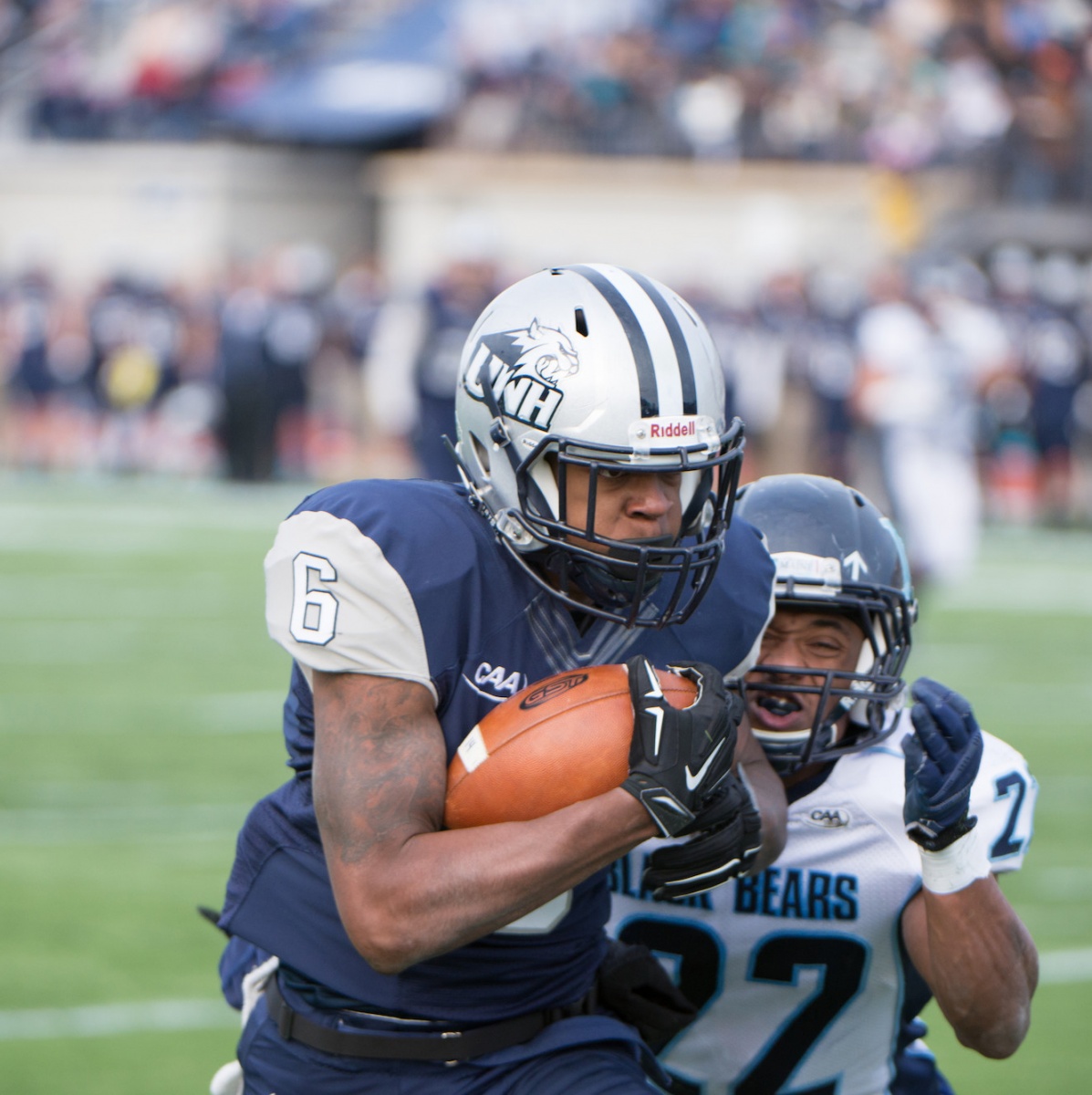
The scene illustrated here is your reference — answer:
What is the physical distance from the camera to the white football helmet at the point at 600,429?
238cm

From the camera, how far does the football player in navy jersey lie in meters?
2.16

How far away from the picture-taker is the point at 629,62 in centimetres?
2056

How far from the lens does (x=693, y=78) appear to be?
20531 mm

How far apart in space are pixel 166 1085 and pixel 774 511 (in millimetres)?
1870

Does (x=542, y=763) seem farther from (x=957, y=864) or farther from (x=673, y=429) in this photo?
(x=957, y=864)

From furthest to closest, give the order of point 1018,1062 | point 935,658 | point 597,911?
point 935,658
point 1018,1062
point 597,911

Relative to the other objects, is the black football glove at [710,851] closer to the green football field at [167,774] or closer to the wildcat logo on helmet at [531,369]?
the wildcat logo on helmet at [531,369]

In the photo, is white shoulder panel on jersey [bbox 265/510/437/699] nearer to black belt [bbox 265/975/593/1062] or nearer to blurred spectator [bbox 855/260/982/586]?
black belt [bbox 265/975/593/1062]

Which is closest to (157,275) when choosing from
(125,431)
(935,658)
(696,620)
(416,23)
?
(125,431)

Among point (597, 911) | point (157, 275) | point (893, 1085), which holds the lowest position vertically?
point (893, 1085)

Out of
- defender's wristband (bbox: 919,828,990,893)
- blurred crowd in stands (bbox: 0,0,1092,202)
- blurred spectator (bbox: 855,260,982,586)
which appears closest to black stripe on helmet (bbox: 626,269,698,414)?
defender's wristband (bbox: 919,828,990,893)

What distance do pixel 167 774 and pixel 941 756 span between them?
4415 millimetres

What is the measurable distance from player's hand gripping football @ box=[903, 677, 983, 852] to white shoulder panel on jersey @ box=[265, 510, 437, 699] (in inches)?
25.2

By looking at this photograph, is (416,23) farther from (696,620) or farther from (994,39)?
(696,620)
